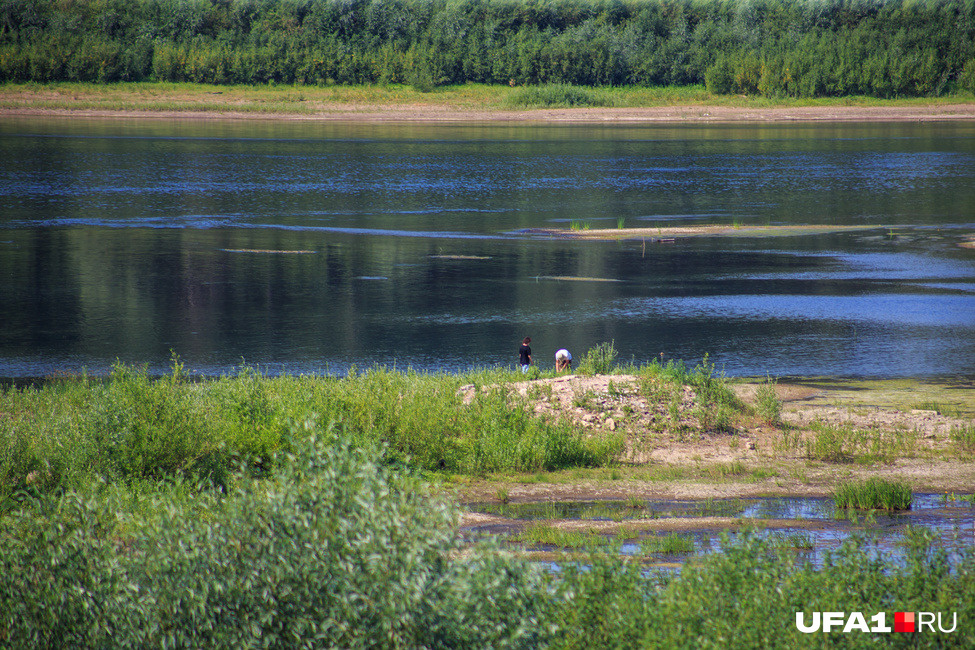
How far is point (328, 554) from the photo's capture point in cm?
789

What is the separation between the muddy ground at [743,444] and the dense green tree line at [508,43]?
310ft

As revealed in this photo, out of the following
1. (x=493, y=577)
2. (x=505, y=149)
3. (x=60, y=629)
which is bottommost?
(x=505, y=149)

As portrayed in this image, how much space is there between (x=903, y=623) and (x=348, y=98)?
342 feet

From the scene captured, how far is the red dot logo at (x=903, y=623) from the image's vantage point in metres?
8.42

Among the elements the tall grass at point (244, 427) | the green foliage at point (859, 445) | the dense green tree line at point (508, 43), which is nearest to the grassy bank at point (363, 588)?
the tall grass at point (244, 427)

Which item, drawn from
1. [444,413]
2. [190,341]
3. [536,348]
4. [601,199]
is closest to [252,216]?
[601,199]

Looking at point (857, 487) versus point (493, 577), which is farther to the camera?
point (857, 487)

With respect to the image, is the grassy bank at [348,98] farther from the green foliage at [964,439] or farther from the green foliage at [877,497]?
the green foliage at [877,497]

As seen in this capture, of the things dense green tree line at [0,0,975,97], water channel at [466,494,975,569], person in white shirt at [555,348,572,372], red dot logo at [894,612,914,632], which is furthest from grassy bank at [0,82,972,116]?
red dot logo at [894,612,914,632]

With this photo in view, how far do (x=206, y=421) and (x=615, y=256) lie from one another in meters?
24.3

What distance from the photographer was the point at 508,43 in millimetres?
117062

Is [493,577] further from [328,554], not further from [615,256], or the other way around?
[615,256]

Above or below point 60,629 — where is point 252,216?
below

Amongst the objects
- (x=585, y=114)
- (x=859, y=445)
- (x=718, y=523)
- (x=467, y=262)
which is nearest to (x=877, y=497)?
(x=718, y=523)
